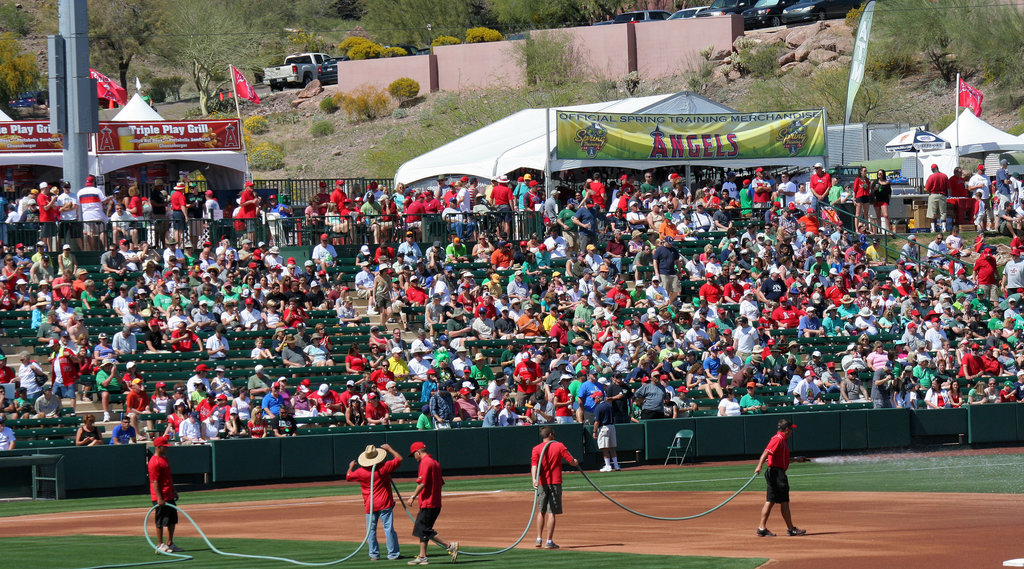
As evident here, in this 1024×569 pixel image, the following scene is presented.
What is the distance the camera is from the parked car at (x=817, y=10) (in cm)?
6912

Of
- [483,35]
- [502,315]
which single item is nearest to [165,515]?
[502,315]

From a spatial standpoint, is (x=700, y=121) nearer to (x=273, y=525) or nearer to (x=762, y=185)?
(x=762, y=185)

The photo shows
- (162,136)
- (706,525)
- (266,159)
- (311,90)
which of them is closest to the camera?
(706,525)

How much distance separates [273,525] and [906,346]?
1510cm

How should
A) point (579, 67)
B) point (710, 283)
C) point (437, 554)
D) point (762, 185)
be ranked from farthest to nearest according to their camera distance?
point (579, 67)
point (762, 185)
point (710, 283)
point (437, 554)

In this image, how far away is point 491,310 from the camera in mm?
27375

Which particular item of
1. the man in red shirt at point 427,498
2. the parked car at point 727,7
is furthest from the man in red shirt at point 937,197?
the parked car at point 727,7

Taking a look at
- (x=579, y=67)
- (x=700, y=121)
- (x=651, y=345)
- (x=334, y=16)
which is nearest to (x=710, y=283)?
(x=651, y=345)

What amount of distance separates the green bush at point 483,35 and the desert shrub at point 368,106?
7607mm

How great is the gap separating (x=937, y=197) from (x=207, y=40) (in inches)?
2050

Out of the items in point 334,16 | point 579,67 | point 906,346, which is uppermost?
point 334,16

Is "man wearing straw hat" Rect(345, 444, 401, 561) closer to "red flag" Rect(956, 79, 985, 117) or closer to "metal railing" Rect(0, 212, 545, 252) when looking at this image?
"metal railing" Rect(0, 212, 545, 252)

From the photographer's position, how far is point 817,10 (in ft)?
229

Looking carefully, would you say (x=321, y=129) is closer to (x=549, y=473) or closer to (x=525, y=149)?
(x=525, y=149)
